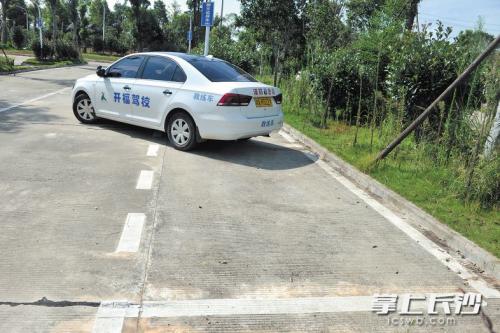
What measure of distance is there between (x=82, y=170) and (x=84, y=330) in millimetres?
3652

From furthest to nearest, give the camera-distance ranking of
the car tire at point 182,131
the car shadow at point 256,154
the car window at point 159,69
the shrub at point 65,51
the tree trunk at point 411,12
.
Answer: the shrub at point 65,51
the tree trunk at point 411,12
the car window at point 159,69
the car tire at point 182,131
the car shadow at point 256,154

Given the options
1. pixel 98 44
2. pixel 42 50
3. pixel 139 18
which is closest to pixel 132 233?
pixel 42 50

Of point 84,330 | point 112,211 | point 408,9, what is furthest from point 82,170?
point 408,9

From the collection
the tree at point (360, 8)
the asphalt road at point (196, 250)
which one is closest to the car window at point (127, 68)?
the asphalt road at point (196, 250)

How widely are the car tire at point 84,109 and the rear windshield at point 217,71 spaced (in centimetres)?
270

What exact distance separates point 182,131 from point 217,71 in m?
1.21

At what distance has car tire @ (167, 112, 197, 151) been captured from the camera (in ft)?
24.2

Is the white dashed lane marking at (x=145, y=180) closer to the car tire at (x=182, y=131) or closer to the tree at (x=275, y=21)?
the car tire at (x=182, y=131)

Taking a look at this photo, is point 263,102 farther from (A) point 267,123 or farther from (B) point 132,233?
(B) point 132,233

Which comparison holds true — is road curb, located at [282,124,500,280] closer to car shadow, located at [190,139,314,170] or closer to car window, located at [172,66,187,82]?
car shadow, located at [190,139,314,170]

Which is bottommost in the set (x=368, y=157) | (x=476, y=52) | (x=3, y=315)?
(x=3, y=315)

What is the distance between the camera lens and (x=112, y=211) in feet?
15.6

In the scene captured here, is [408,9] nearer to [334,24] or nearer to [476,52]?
[334,24]

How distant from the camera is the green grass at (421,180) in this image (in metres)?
4.74
